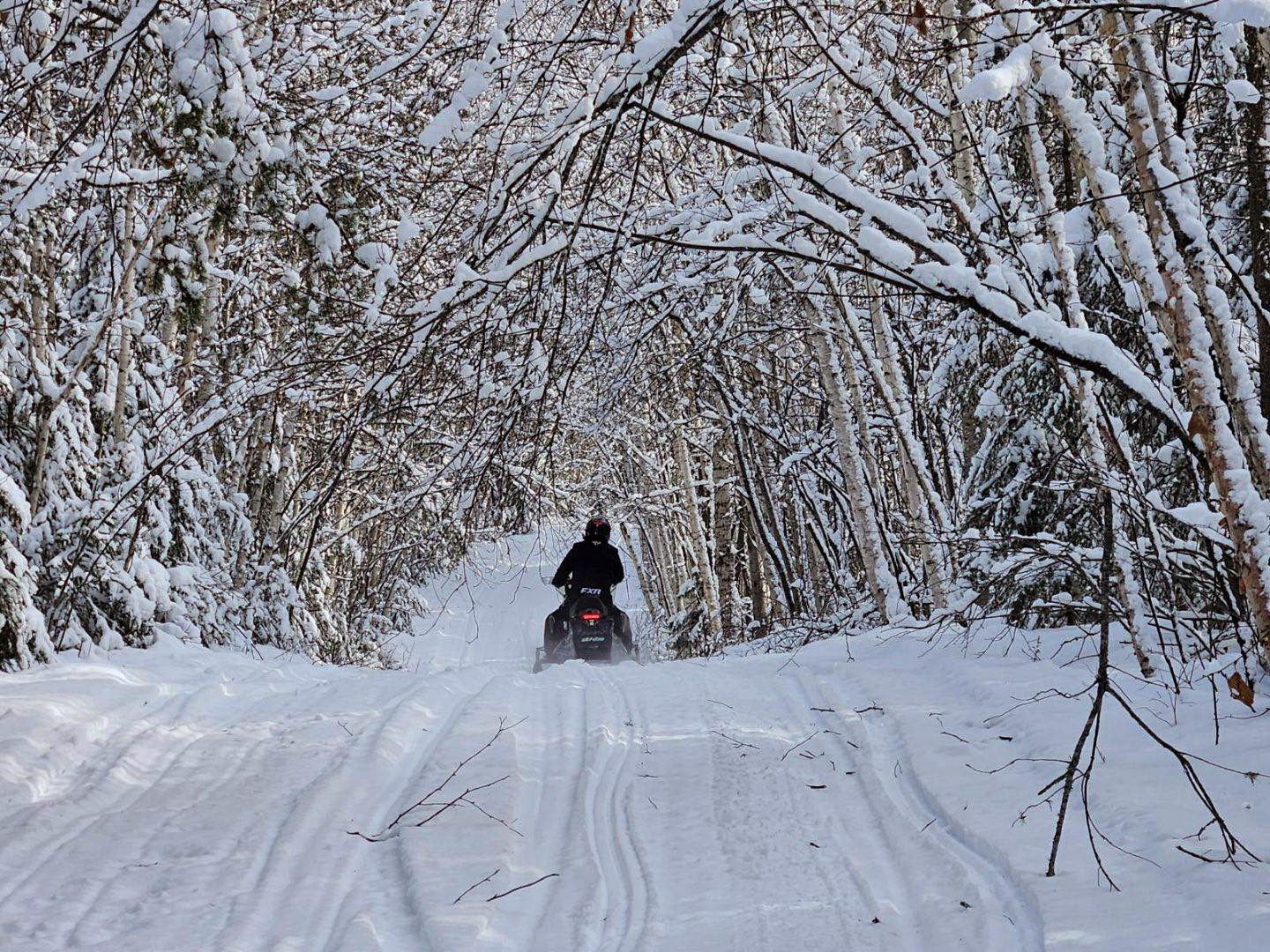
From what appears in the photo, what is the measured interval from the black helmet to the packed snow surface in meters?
5.02

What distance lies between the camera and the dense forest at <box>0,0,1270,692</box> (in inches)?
136

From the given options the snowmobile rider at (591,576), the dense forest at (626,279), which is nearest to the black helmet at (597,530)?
the snowmobile rider at (591,576)

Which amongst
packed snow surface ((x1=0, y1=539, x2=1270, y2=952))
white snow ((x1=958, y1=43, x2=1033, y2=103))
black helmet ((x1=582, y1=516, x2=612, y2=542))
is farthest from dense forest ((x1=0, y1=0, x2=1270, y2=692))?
black helmet ((x1=582, y1=516, x2=612, y2=542))

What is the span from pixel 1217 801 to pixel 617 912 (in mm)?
2179

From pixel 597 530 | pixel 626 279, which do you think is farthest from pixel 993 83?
pixel 597 530

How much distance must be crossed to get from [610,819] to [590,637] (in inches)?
278

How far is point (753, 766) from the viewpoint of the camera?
519 centimetres

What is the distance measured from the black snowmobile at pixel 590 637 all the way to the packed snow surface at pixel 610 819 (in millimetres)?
4610

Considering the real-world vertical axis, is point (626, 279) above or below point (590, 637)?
above

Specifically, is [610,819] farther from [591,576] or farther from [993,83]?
[591,576]

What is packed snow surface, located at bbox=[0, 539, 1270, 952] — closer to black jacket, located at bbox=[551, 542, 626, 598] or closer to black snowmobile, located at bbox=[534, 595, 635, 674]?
black snowmobile, located at bbox=[534, 595, 635, 674]

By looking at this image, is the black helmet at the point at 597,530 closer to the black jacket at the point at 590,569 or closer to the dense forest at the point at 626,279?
the black jacket at the point at 590,569

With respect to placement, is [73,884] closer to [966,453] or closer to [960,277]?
[960,277]

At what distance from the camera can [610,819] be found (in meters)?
4.54
